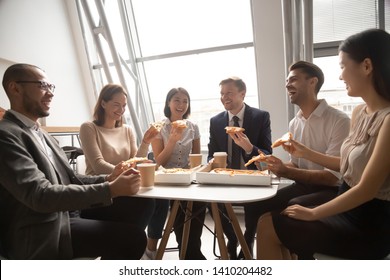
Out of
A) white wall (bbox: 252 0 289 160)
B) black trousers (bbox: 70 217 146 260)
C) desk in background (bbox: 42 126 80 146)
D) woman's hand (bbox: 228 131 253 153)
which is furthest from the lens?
desk in background (bbox: 42 126 80 146)

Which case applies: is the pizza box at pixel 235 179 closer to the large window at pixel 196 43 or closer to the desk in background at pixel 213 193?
the desk in background at pixel 213 193

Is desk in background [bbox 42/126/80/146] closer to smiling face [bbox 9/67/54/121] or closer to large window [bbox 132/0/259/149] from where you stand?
large window [bbox 132/0/259/149]

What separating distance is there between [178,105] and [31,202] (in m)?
1.38

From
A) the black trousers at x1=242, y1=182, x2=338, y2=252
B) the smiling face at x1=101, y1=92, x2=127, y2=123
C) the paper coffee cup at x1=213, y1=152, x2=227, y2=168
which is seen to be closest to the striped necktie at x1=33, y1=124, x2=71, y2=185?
the smiling face at x1=101, y1=92, x2=127, y2=123

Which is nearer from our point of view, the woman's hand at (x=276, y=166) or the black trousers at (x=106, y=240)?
the black trousers at (x=106, y=240)

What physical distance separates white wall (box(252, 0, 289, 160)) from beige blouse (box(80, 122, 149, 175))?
72.9 inches

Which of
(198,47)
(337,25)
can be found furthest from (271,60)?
(198,47)

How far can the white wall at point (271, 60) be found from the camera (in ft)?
8.87

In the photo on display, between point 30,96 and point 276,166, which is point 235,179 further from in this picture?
point 30,96

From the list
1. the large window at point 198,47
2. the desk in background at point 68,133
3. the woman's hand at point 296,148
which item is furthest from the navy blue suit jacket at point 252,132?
the desk in background at point 68,133

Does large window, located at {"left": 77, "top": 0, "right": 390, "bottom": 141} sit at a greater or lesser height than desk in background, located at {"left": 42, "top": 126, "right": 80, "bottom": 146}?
greater

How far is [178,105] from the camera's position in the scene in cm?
209

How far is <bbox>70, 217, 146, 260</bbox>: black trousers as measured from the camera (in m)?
1.02

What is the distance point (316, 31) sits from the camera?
2.81 m
